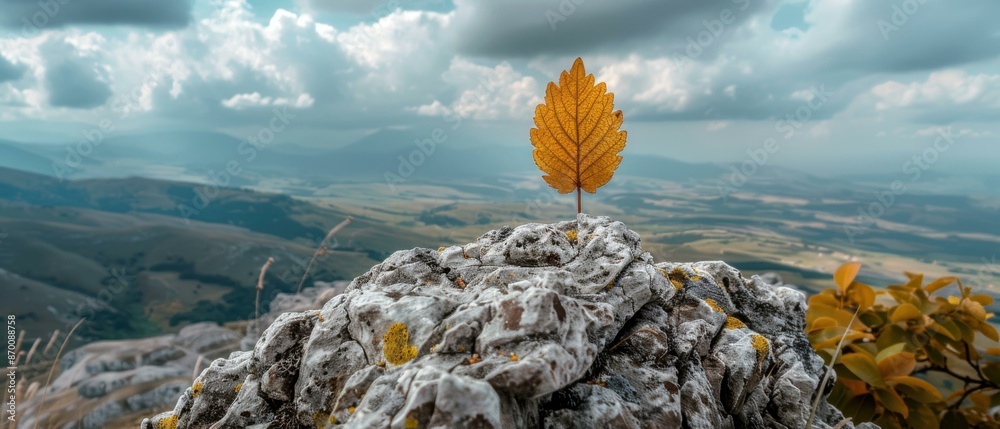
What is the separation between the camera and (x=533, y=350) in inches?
129

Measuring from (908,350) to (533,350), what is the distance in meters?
6.91

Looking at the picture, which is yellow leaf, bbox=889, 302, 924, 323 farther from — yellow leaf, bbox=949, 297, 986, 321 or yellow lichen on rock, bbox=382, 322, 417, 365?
yellow lichen on rock, bbox=382, 322, 417, 365

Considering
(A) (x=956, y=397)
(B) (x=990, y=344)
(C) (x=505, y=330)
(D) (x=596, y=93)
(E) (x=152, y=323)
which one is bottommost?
(E) (x=152, y=323)

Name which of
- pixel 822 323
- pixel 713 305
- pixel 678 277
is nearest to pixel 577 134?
pixel 678 277

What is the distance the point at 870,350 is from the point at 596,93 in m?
5.31

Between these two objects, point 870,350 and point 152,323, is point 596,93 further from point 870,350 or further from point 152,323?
point 152,323

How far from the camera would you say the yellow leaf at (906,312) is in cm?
697

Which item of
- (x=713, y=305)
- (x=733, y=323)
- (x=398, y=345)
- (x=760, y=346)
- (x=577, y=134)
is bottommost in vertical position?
(x=760, y=346)

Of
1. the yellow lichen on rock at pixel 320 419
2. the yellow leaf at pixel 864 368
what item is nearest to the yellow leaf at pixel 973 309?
the yellow leaf at pixel 864 368

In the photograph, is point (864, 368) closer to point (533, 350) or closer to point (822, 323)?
point (822, 323)

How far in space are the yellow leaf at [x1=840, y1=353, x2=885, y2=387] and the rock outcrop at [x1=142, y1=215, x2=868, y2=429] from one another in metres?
0.71

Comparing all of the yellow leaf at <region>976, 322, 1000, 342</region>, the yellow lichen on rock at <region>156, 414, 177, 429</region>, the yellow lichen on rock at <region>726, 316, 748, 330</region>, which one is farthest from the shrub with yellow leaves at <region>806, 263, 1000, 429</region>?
the yellow lichen on rock at <region>156, 414, 177, 429</region>

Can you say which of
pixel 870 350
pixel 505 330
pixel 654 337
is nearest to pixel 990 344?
pixel 870 350

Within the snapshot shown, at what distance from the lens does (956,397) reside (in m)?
7.04
